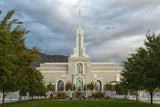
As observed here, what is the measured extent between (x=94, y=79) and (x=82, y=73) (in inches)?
Result: 211

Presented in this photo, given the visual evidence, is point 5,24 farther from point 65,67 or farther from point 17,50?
point 65,67

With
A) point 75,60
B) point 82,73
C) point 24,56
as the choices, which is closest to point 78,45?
point 75,60

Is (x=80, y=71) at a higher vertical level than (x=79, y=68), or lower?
lower

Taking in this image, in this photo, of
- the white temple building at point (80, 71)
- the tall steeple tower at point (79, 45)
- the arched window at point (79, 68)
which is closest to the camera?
the white temple building at point (80, 71)

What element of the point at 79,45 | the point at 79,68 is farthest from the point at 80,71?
the point at 79,45

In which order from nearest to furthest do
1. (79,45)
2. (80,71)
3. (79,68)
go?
(80,71) → (79,68) → (79,45)

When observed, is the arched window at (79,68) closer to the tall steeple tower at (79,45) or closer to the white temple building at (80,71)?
the white temple building at (80,71)

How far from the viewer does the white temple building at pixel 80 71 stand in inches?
2913

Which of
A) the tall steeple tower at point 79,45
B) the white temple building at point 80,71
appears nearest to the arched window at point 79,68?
the white temple building at point 80,71

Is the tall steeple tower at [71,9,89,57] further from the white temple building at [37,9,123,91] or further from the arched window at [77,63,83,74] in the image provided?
the arched window at [77,63,83,74]

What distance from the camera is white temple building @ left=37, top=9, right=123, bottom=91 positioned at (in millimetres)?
74000

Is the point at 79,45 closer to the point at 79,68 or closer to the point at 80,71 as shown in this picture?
the point at 79,68

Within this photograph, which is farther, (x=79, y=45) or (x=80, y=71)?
(x=79, y=45)

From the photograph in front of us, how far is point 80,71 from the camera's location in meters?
77.4
